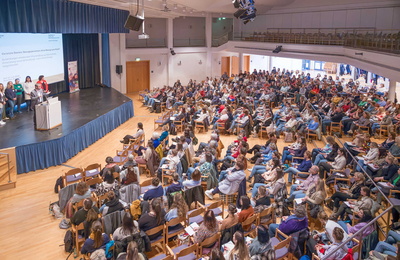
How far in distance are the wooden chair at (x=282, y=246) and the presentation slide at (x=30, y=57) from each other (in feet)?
37.5

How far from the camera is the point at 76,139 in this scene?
450 inches

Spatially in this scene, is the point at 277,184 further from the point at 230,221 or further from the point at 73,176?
the point at 73,176

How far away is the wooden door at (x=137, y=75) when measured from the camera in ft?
81.7

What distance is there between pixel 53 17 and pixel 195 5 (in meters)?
10.1

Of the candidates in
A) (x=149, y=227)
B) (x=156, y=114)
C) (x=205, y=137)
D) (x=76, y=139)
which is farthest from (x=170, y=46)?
(x=149, y=227)

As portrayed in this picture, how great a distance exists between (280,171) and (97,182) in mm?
3792

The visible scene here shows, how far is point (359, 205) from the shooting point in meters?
6.62

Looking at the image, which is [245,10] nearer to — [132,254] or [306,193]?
[306,193]

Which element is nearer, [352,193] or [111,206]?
[111,206]

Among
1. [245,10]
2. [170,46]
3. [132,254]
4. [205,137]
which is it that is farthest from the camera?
[170,46]

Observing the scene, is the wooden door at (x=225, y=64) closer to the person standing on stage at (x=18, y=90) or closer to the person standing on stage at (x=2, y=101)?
the person standing on stage at (x=18, y=90)

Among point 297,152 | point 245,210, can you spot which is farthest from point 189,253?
point 297,152

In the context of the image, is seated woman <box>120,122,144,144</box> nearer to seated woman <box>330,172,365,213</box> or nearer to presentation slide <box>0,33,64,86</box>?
presentation slide <box>0,33,64,86</box>

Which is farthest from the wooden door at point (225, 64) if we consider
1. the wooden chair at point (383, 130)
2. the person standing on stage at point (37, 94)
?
the person standing on stage at point (37, 94)
